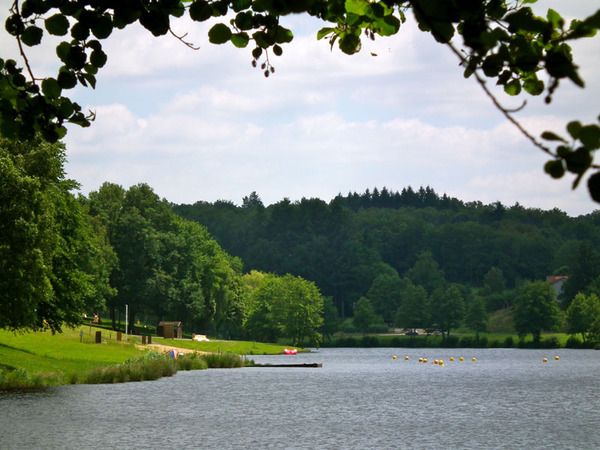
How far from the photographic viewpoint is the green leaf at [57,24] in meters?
4.95

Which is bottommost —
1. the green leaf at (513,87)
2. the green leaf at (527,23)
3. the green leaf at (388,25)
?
the green leaf at (527,23)

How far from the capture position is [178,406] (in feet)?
150

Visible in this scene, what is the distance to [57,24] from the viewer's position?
4945 mm

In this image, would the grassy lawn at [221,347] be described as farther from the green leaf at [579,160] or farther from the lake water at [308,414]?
the green leaf at [579,160]

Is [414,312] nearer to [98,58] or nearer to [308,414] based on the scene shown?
[308,414]

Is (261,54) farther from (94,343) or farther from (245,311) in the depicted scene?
(245,311)

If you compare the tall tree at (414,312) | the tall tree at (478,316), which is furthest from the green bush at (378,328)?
the tall tree at (478,316)

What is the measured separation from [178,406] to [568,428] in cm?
2059

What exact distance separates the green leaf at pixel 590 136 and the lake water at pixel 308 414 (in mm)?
30681

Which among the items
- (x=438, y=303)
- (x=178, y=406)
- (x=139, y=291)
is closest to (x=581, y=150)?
(x=178, y=406)

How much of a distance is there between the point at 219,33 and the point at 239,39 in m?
A: 0.41

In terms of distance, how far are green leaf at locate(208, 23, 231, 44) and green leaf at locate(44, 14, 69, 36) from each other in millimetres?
893

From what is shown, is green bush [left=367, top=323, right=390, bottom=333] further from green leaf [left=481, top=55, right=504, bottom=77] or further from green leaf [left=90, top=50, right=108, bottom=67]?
Answer: green leaf [left=481, top=55, right=504, bottom=77]

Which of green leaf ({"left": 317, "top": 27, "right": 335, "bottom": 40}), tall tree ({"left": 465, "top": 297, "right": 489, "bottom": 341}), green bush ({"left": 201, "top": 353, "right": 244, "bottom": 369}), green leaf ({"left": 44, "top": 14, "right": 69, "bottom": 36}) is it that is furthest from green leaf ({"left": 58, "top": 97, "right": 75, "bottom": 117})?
tall tree ({"left": 465, "top": 297, "right": 489, "bottom": 341})
